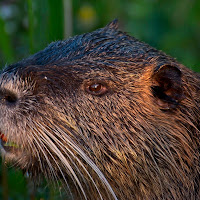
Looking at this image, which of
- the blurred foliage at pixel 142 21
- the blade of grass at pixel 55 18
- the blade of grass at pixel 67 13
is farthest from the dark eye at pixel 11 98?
the blurred foliage at pixel 142 21

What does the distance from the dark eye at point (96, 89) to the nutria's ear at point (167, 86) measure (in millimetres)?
282

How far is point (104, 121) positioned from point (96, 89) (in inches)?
6.6

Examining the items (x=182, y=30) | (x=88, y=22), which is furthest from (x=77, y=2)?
(x=182, y=30)

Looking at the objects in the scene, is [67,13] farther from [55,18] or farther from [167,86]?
[167,86]

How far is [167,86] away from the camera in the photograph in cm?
252

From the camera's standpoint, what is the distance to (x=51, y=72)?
7.96 feet

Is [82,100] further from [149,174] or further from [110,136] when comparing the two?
[149,174]

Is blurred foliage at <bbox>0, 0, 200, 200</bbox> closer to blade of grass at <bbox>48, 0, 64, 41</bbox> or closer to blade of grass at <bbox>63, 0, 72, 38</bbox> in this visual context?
blade of grass at <bbox>63, 0, 72, 38</bbox>

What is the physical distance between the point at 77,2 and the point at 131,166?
2.91 m

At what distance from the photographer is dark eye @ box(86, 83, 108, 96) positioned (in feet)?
8.11

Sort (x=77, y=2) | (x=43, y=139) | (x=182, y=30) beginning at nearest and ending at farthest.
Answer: (x=43, y=139), (x=77, y=2), (x=182, y=30)

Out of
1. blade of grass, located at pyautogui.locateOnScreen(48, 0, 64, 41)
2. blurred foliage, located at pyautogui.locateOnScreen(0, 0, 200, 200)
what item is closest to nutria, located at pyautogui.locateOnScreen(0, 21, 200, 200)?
blade of grass, located at pyautogui.locateOnScreen(48, 0, 64, 41)

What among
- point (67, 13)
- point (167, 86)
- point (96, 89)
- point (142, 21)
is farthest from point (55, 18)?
point (142, 21)

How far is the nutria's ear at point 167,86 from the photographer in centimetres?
248
